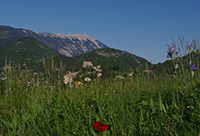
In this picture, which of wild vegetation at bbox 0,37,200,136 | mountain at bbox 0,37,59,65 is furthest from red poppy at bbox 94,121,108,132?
mountain at bbox 0,37,59,65

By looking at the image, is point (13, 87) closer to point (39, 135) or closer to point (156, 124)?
point (39, 135)

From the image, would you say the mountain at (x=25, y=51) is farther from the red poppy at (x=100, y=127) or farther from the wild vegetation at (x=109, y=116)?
the red poppy at (x=100, y=127)

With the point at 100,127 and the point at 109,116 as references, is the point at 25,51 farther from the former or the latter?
the point at 100,127

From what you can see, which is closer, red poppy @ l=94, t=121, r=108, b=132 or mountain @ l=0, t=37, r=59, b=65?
red poppy @ l=94, t=121, r=108, b=132

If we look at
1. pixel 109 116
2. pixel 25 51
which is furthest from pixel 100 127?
pixel 25 51

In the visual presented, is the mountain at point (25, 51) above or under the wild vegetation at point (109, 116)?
above

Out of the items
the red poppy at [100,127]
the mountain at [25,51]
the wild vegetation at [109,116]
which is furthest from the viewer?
the mountain at [25,51]

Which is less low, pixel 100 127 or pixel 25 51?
pixel 25 51

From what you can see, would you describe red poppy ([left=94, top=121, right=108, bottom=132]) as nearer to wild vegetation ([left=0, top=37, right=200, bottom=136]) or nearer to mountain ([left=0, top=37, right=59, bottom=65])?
wild vegetation ([left=0, top=37, right=200, bottom=136])

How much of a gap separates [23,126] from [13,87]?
2.45 metres

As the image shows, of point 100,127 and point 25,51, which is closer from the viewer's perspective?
point 100,127

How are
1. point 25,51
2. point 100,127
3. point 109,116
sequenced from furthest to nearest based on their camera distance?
point 25,51 < point 109,116 < point 100,127

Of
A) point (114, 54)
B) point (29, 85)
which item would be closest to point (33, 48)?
point (114, 54)

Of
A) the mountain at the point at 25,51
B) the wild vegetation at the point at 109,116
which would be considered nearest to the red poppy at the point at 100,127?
the wild vegetation at the point at 109,116
